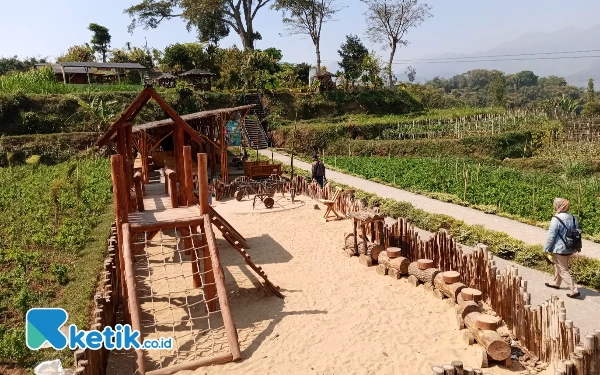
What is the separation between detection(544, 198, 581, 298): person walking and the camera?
7426 mm

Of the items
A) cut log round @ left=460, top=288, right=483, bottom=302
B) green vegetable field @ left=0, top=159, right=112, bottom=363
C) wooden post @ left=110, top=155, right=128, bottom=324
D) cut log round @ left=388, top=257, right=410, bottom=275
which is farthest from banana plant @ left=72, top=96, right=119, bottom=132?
cut log round @ left=460, top=288, right=483, bottom=302

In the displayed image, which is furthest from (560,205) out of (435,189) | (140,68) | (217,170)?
(140,68)

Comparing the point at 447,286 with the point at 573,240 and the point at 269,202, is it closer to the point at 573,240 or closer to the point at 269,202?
the point at 573,240

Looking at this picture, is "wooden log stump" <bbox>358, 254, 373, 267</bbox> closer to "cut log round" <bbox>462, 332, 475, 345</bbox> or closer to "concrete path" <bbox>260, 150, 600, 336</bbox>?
"concrete path" <bbox>260, 150, 600, 336</bbox>

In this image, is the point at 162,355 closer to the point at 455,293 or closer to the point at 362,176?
the point at 455,293

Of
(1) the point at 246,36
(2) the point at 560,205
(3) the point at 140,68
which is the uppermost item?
(1) the point at 246,36

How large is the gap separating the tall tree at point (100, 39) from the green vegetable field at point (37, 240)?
3758cm

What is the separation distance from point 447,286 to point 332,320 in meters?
2.01

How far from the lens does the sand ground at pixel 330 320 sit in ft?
20.5

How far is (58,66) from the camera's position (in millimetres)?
41031

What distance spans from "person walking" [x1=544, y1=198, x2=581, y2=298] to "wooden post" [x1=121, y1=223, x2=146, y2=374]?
6483mm

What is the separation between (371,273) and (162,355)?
451cm
